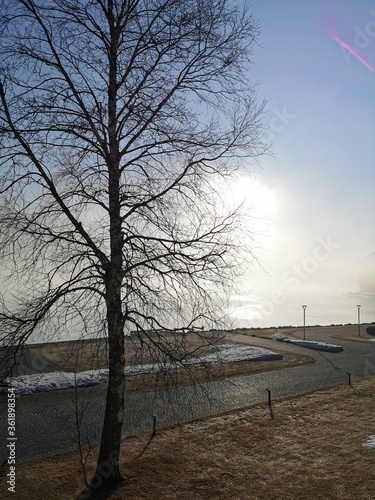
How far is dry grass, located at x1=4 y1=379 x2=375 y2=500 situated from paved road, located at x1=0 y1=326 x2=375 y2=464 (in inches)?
41.6

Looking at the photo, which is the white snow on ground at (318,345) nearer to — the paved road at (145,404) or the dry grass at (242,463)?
the paved road at (145,404)

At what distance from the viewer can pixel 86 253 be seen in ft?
22.2

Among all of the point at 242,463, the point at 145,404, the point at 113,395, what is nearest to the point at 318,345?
the point at 145,404

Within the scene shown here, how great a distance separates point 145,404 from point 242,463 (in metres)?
6.15

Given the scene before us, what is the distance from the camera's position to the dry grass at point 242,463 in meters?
7.71

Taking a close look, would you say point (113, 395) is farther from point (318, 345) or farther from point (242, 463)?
point (318, 345)

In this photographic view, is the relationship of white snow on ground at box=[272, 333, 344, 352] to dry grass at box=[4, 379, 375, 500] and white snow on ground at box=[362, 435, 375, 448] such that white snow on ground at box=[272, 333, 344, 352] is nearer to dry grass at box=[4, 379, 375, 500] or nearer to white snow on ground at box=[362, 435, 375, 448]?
dry grass at box=[4, 379, 375, 500]

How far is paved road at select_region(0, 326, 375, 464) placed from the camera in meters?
11.1

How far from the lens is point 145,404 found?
47.5 feet

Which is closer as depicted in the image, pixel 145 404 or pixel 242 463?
pixel 242 463

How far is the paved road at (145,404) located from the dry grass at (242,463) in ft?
3.47

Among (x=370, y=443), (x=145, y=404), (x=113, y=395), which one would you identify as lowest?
(x=145, y=404)

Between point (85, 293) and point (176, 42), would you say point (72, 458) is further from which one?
point (176, 42)

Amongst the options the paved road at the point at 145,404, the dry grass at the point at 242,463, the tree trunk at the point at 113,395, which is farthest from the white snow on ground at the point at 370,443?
the tree trunk at the point at 113,395
